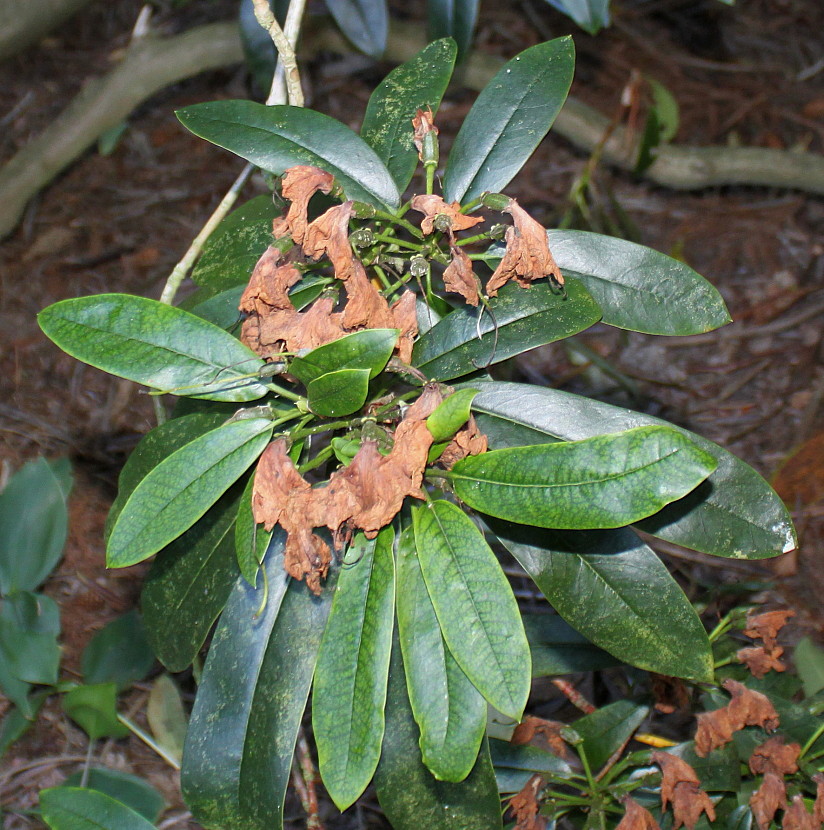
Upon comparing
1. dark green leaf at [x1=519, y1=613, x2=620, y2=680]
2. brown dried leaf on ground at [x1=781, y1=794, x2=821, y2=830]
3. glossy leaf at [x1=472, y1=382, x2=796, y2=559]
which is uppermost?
glossy leaf at [x1=472, y1=382, x2=796, y2=559]

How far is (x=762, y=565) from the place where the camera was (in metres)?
2.03

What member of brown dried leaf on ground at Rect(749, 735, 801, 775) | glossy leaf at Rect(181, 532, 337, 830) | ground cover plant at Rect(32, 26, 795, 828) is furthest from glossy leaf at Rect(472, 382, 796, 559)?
brown dried leaf on ground at Rect(749, 735, 801, 775)

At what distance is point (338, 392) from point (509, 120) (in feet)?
1.58

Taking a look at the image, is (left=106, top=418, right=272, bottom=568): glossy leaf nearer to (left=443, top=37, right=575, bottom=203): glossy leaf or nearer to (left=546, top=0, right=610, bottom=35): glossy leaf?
(left=443, top=37, right=575, bottom=203): glossy leaf

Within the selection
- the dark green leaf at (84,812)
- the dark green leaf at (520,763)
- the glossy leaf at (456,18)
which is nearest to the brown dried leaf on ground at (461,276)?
the dark green leaf at (520,763)

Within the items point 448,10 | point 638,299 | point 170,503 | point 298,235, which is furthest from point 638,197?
point 170,503

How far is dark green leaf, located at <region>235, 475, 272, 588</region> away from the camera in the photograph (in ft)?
2.75

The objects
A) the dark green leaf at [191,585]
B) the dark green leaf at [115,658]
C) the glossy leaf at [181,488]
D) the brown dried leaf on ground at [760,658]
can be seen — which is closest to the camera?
the glossy leaf at [181,488]

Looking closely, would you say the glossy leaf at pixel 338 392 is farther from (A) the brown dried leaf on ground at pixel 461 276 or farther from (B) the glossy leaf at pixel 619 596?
(B) the glossy leaf at pixel 619 596

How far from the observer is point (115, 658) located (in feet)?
5.70

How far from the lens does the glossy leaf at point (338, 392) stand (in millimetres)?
767

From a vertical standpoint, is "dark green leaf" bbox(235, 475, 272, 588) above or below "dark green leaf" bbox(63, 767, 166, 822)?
above

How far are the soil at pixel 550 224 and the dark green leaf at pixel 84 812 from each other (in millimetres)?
622

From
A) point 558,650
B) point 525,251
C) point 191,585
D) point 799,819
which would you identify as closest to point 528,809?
point 558,650
